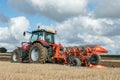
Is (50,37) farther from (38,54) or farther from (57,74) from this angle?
(57,74)

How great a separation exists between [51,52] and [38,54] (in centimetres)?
88

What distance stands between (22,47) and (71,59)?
470 centimetres

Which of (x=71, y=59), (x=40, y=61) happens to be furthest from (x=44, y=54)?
(x=71, y=59)

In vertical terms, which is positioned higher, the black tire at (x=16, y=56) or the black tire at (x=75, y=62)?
the black tire at (x=16, y=56)

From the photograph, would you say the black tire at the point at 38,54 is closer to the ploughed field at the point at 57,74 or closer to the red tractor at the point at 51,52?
the red tractor at the point at 51,52

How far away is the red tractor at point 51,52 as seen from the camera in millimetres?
18766

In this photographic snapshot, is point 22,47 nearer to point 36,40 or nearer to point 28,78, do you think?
point 36,40

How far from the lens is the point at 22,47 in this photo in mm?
22328

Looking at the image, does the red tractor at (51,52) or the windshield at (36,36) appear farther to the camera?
the windshield at (36,36)

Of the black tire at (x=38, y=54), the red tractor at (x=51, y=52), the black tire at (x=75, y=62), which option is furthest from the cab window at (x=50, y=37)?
the black tire at (x=75, y=62)

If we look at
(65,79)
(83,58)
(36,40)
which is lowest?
(65,79)

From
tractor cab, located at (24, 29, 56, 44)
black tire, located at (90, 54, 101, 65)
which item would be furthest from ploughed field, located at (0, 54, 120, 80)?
tractor cab, located at (24, 29, 56, 44)

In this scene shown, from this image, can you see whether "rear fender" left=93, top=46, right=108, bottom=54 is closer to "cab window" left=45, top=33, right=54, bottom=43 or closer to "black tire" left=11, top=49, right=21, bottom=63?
"cab window" left=45, top=33, right=54, bottom=43

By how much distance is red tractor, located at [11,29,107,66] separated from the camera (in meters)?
18.8
